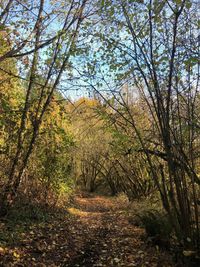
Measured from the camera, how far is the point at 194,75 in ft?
16.6

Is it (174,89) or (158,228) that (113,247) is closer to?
(158,228)

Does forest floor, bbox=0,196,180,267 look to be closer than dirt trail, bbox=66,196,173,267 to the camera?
Yes

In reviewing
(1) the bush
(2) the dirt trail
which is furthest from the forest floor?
(1) the bush

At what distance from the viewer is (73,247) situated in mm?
6594

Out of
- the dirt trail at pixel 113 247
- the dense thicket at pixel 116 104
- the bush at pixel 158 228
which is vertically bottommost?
the dirt trail at pixel 113 247

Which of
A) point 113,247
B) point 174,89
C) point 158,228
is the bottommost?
point 113,247

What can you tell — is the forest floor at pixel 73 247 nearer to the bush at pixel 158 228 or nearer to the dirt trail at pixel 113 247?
the dirt trail at pixel 113 247

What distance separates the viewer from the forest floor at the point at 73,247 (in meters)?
5.54

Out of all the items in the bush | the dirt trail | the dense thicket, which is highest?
the dense thicket

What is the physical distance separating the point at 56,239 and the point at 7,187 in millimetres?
1888

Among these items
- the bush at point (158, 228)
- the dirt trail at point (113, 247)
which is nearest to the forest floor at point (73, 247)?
the dirt trail at point (113, 247)

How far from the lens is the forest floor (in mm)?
5543

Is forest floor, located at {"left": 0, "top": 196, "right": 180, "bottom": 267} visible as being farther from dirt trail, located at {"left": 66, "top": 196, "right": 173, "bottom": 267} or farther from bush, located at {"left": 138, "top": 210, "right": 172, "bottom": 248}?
bush, located at {"left": 138, "top": 210, "right": 172, "bottom": 248}

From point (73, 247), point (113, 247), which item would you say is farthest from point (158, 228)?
point (73, 247)
